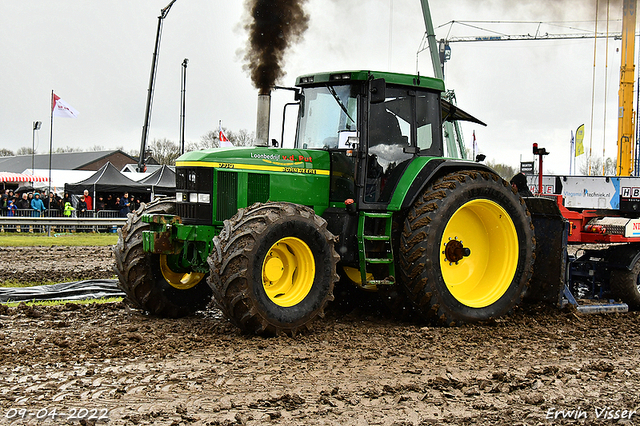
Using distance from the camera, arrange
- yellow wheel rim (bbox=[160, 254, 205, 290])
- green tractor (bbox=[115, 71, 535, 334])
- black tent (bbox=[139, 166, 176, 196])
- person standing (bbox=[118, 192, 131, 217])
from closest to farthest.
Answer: green tractor (bbox=[115, 71, 535, 334]) → yellow wheel rim (bbox=[160, 254, 205, 290]) → person standing (bbox=[118, 192, 131, 217]) → black tent (bbox=[139, 166, 176, 196])

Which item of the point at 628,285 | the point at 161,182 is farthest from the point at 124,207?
the point at 628,285

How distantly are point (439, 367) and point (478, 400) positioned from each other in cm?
94

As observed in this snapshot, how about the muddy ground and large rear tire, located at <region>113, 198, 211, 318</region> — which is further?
large rear tire, located at <region>113, 198, 211, 318</region>

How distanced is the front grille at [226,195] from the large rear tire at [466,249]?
6.27 feet

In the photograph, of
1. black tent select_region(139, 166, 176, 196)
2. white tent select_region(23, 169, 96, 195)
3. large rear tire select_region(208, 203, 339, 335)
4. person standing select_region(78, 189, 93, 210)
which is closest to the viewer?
large rear tire select_region(208, 203, 339, 335)

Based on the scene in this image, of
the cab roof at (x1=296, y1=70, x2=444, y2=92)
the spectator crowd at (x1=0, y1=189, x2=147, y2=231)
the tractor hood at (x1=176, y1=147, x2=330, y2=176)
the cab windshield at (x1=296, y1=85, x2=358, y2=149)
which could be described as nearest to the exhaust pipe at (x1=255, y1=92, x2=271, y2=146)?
the cab windshield at (x1=296, y1=85, x2=358, y2=149)

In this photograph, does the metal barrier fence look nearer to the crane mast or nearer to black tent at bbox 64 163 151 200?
black tent at bbox 64 163 151 200

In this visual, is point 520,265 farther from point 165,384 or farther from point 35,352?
point 35,352

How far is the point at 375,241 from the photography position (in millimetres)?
7707

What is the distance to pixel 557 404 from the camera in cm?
505

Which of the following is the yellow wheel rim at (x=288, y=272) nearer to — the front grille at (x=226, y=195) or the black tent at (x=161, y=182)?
the front grille at (x=226, y=195)

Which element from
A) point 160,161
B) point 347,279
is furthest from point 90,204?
point 160,161

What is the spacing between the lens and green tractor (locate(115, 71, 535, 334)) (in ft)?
23.4

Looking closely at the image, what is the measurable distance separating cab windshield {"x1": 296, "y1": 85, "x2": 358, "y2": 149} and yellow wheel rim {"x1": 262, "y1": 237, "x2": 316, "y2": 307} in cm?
147
